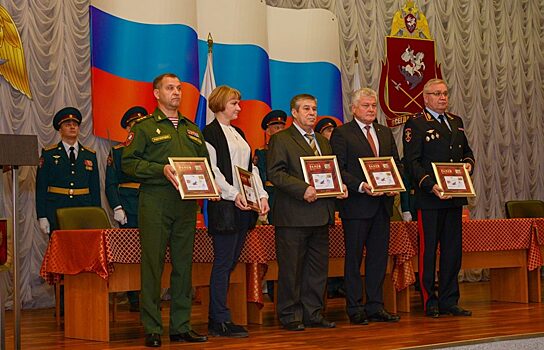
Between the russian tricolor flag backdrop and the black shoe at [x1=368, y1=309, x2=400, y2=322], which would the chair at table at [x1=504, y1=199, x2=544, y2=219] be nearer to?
the russian tricolor flag backdrop

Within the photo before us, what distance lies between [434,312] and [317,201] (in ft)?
4.13

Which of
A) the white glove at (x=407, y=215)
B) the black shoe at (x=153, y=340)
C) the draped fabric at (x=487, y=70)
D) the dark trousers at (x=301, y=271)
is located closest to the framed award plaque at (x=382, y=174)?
the dark trousers at (x=301, y=271)

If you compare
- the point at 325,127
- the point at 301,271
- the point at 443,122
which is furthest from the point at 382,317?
the point at 325,127

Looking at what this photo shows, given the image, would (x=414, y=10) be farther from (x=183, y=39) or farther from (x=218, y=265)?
(x=218, y=265)

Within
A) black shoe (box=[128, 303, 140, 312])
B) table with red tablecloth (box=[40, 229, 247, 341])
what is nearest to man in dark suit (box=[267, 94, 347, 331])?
table with red tablecloth (box=[40, 229, 247, 341])

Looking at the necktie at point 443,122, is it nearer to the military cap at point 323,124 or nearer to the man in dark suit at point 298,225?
the man in dark suit at point 298,225

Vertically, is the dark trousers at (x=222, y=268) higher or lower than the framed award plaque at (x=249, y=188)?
lower

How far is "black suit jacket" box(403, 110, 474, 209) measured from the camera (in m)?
5.92

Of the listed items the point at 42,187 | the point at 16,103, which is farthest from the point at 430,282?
the point at 16,103

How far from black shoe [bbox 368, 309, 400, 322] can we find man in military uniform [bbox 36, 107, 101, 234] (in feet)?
8.31

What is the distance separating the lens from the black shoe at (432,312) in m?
5.95

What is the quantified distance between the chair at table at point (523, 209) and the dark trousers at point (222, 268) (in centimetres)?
345

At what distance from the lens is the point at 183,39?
311 inches

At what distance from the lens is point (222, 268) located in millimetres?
5234
